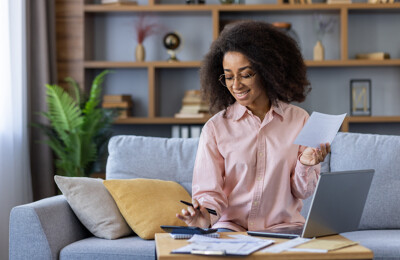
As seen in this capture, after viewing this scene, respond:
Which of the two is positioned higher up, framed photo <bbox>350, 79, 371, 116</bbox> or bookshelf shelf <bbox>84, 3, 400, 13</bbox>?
bookshelf shelf <bbox>84, 3, 400, 13</bbox>

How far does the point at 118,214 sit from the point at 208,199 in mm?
703

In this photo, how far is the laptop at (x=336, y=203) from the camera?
5.42 feet

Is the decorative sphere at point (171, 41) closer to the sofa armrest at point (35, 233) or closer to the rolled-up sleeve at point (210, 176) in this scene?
the sofa armrest at point (35, 233)

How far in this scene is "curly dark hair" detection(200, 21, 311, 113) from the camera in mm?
2107

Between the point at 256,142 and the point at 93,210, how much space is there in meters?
0.82

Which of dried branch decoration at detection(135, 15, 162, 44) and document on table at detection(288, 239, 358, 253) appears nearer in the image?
document on table at detection(288, 239, 358, 253)

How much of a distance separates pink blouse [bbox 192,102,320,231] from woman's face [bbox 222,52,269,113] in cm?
13

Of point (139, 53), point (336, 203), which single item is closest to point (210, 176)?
point (336, 203)

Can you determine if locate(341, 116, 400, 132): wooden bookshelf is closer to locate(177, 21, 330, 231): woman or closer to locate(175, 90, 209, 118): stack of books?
locate(175, 90, 209, 118): stack of books

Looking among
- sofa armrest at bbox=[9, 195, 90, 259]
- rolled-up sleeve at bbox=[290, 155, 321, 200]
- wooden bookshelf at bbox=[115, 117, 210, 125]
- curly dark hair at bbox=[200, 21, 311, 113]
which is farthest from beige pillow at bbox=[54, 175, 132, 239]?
wooden bookshelf at bbox=[115, 117, 210, 125]

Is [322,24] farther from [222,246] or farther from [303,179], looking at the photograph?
[222,246]

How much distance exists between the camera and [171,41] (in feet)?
15.0

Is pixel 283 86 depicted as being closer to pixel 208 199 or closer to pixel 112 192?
pixel 208 199

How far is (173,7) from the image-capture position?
14.6ft
